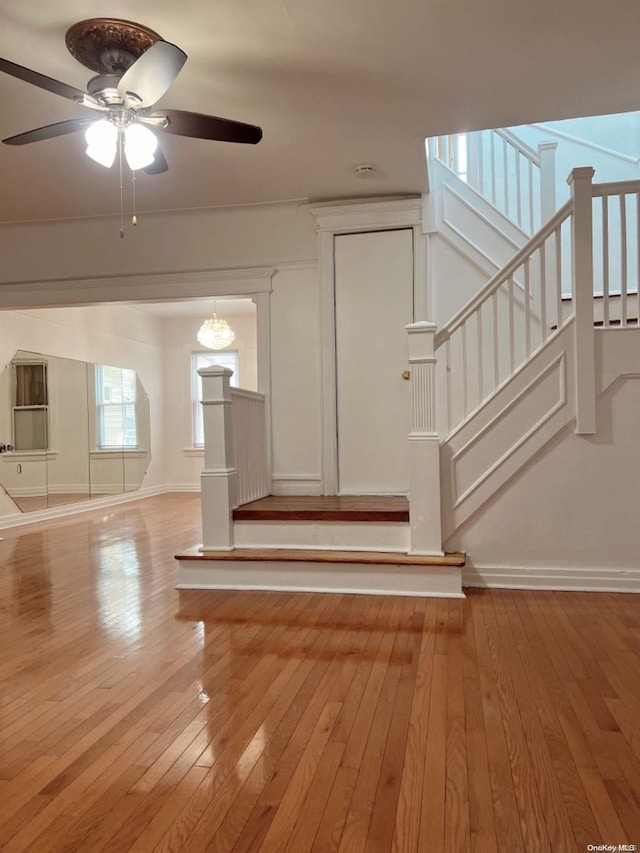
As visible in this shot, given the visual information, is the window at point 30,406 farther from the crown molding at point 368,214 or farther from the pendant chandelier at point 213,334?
the crown molding at point 368,214

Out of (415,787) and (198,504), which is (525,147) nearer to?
(415,787)

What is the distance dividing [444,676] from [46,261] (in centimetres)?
475

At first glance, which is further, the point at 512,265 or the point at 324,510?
the point at 324,510

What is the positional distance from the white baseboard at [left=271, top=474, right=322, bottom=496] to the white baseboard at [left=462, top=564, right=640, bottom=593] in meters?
1.48

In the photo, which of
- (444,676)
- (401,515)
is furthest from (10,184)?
(444,676)

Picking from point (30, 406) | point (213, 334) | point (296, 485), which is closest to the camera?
point (296, 485)

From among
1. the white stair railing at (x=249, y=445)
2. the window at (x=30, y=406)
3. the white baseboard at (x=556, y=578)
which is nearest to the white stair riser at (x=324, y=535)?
the white stair railing at (x=249, y=445)

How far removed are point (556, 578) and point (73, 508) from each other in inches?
234

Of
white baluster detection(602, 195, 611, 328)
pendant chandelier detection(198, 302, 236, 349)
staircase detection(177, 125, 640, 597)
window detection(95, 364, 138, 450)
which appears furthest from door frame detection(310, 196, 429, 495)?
window detection(95, 364, 138, 450)

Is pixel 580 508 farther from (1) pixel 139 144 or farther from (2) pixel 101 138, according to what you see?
(2) pixel 101 138

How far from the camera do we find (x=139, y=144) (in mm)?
2729

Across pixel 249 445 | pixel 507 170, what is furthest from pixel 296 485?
pixel 507 170

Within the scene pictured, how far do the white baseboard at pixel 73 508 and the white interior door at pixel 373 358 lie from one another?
153 inches

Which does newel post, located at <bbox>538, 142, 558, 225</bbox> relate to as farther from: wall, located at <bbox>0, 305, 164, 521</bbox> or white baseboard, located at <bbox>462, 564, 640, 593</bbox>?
wall, located at <bbox>0, 305, 164, 521</bbox>
